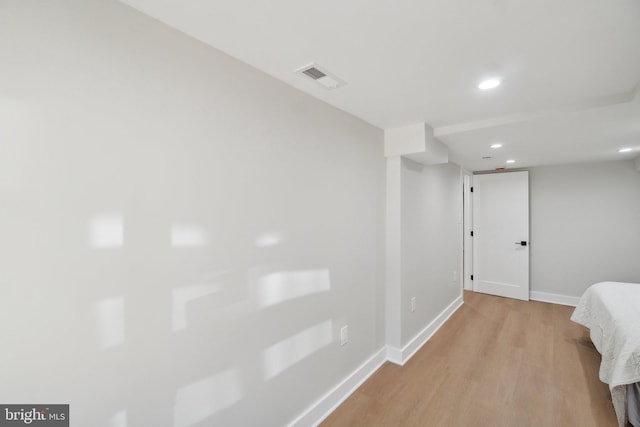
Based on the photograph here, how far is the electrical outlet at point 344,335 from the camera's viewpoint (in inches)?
91.2

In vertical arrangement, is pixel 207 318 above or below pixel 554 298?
above

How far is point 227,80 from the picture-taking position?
1499mm

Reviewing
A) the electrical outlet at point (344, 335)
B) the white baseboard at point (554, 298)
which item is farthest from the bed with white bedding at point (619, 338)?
the electrical outlet at point (344, 335)

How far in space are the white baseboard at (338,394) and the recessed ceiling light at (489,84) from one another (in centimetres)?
238

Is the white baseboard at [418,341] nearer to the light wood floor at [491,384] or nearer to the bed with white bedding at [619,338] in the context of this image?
the light wood floor at [491,384]

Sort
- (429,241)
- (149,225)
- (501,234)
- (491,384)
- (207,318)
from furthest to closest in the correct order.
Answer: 1. (501,234)
2. (429,241)
3. (491,384)
4. (207,318)
5. (149,225)

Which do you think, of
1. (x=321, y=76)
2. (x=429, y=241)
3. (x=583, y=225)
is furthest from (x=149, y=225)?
(x=583, y=225)

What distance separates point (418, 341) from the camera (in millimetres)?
3154

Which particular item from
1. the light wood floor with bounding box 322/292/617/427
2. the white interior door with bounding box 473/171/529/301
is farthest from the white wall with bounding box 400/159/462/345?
the white interior door with bounding box 473/171/529/301

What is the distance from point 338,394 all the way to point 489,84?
8.06 ft

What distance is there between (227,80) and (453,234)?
377 centimetres

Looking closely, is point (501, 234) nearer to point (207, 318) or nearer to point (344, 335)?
point (344, 335)

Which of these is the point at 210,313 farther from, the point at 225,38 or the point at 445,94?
the point at 445,94

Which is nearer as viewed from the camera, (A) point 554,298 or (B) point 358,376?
(B) point 358,376
